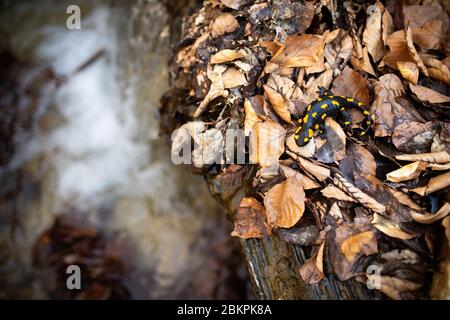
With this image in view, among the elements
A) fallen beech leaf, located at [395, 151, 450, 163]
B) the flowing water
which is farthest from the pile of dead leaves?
the flowing water

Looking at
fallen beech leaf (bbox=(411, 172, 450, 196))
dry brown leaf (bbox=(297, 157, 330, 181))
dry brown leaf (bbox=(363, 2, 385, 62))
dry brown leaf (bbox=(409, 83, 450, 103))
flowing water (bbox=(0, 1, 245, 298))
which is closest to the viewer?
fallen beech leaf (bbox=(411, 172, 450, 196))

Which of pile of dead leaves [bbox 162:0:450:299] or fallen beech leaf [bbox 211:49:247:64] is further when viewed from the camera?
fallen beech leaf [bbox 211:49:247:64]

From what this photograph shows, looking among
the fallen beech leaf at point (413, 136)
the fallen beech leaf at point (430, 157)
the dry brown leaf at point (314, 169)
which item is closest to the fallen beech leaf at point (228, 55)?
the dry brown leaf at point (314, 169)

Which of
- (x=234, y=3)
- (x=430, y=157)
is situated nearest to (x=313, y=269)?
(x=430, y=157)

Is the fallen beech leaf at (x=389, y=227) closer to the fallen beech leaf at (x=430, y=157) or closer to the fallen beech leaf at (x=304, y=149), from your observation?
the fallen beech leaf at (x=430, y=157)

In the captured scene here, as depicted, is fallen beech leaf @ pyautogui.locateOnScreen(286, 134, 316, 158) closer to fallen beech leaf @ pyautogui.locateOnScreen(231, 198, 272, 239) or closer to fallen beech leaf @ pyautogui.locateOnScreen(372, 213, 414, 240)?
fallen beech leaf @ pyautogui.locateOnScreen(231, 198, 272, 239)
